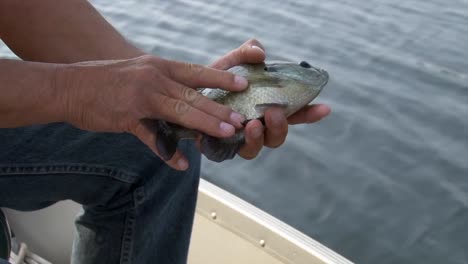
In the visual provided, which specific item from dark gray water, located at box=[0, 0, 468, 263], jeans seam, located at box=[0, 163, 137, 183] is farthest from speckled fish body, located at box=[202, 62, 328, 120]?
dark gray water, located at box=[0, 0, 468, 263]

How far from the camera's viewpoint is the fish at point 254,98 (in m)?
1.70

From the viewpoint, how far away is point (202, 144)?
5.78ft

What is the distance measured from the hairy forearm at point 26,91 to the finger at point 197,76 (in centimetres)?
31

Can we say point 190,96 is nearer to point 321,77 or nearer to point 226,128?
point 226,128

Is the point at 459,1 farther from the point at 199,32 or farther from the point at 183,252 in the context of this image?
the point at 183,252

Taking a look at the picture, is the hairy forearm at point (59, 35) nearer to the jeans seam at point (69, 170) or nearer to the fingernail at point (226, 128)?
the jeans seam at point (69, 170)

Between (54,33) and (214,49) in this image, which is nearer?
A: (54,33)

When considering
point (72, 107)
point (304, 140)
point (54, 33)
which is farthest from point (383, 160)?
point (72, 107)

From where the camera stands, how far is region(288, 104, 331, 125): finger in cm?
190

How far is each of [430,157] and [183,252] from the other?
3.37 metres

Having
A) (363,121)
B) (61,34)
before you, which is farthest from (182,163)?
(363,121)

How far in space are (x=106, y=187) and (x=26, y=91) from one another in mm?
481

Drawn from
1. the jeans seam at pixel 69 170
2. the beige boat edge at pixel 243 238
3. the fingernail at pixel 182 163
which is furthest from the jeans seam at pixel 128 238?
the beige boat edge at pixel 243 238

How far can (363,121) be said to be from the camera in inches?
215
